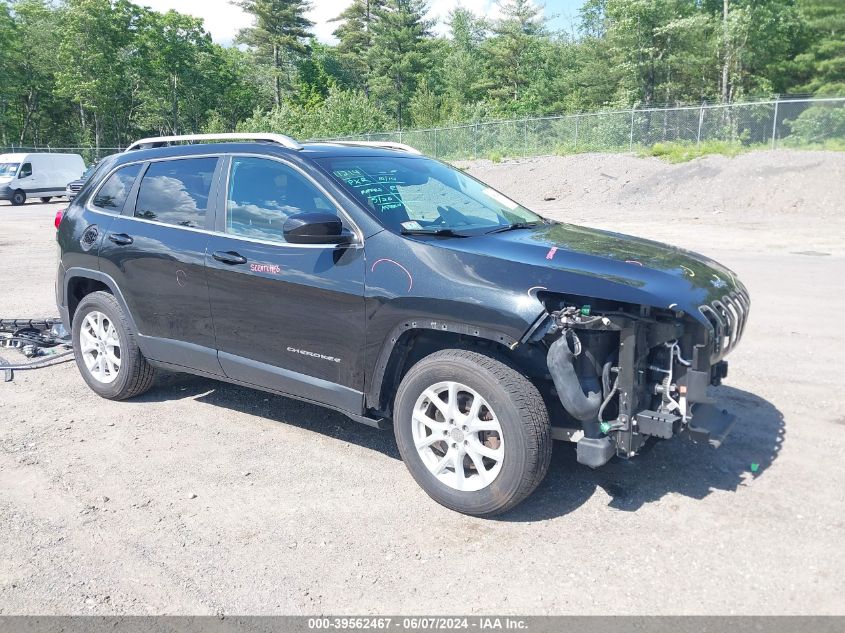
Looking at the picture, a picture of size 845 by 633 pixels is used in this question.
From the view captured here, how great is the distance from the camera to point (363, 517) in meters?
3.96

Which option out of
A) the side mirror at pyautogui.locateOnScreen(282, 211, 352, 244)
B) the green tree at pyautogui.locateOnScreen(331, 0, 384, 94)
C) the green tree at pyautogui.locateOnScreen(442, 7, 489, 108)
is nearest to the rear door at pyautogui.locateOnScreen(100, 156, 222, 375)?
the side mirror at pyautogui.locateOnScreen(282, 211, 352, 244)

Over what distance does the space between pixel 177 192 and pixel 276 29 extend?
238 ft

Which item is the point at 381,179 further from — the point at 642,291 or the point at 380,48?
the point at 380,48

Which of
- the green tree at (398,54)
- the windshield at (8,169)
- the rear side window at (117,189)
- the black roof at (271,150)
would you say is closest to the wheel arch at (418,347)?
the black roof at (271,150)

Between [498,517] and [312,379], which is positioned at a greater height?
[312,379]

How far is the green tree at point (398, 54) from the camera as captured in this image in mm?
64500

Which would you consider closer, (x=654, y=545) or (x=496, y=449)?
(x=654, y=545)

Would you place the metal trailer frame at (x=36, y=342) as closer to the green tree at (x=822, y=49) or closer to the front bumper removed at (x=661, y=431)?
the front bumper removed at (x=661, y=431)

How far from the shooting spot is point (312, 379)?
4.53 m

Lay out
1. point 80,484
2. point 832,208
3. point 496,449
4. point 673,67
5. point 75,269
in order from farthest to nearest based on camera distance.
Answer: point 673,67, point 832,208, point 75,269, point 80,484, point 496,449

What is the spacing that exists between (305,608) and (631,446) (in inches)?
68.7

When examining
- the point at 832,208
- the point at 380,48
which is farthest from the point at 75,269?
the point at 380,48

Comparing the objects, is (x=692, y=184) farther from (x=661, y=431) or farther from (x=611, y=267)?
(x=661, y=431)

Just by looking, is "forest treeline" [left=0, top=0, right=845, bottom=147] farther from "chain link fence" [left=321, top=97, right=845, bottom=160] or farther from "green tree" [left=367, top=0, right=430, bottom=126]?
"chain link fence" [left=321, top=97, right=845, bottom=160]
